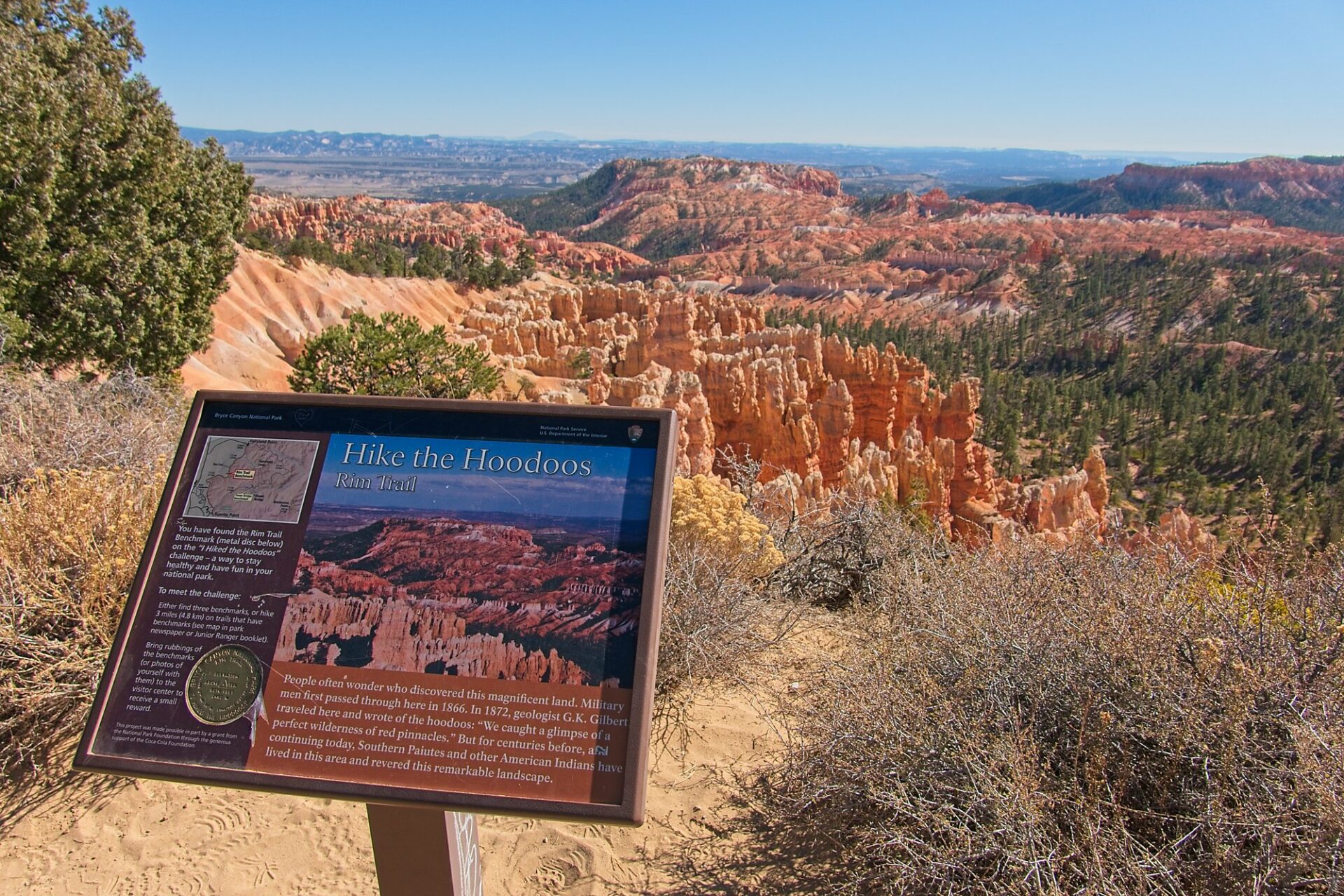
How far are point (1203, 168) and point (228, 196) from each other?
21984 centimetres

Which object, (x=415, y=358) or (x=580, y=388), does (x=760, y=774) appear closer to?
(x=415, y=358)

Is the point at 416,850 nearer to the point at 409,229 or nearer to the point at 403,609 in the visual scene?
the point at 403,609

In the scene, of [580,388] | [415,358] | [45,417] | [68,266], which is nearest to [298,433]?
[45,417]

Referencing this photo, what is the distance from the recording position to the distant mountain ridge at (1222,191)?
15562 centimetres

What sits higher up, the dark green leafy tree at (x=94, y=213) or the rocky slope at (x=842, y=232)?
the dark green leafy tree at (x=94, y=213)

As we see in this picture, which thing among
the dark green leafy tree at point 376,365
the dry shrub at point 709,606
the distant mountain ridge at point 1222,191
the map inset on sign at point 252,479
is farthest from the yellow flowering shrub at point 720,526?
the distant mountain ridge at point 1222,191

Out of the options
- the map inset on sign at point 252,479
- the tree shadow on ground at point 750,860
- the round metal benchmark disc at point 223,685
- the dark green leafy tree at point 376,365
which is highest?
the map inset on sign at point 252,479

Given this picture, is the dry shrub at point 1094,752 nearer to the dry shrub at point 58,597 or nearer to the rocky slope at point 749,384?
the dry shrub at point 58,597

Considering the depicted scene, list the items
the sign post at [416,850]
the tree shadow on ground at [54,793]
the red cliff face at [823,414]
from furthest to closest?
the red cliff face at [823,414] < the tree shadow on ground at [54,793] < the sign post at [416,850]

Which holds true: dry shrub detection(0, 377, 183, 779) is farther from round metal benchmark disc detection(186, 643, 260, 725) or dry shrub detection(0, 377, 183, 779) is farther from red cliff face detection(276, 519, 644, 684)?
red cliff face detection(276, 519, 644, 684)

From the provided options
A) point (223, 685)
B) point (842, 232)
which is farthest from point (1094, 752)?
point (842, 232)

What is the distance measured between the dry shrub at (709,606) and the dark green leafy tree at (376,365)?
920cm

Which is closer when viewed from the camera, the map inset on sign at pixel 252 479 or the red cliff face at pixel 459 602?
the red cliff face at pixel 459 602

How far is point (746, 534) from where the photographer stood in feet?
19.0
